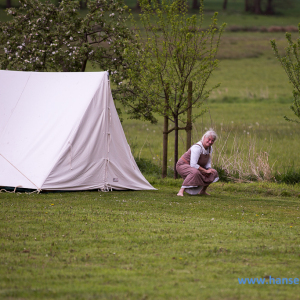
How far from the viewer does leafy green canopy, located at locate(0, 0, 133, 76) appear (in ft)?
44.8

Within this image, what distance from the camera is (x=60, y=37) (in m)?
13.8

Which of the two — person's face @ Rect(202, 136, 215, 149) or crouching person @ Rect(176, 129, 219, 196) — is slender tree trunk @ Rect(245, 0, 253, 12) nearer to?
crouching person @ Rect(176, 129, 219, 196)

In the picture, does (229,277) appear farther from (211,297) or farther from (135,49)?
(135,49)

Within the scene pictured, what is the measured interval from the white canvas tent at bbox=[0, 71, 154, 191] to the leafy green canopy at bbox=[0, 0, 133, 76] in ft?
8.99

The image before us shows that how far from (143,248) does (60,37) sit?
376 inches

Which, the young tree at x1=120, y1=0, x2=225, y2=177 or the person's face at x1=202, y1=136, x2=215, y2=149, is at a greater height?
the young tree at x1=120, y1=0, x2=225, y2=177

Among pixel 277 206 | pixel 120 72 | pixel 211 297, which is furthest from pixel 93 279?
pixel 120 72

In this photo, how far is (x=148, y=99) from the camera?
1212 cm

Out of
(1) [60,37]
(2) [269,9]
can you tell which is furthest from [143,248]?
(2) [269,9]

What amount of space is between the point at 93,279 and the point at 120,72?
9.98 metres

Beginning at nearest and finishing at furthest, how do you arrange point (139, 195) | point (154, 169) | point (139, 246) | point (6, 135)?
point (139, 246)
point (139, 195)
point (6, 135)
point (154, 169)

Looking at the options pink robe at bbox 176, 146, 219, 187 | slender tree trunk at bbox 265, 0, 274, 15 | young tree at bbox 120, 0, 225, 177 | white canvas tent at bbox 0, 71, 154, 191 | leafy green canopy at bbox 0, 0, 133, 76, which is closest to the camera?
pink robe at bbox 176, 146, 219, 187

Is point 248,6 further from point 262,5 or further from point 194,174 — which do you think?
point 194,174

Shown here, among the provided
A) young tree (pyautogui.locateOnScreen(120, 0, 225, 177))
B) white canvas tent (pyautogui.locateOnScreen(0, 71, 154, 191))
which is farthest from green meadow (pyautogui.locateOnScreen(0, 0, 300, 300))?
young tree (pyautogui.locateOnScreen(120, 0, 225, 177))
